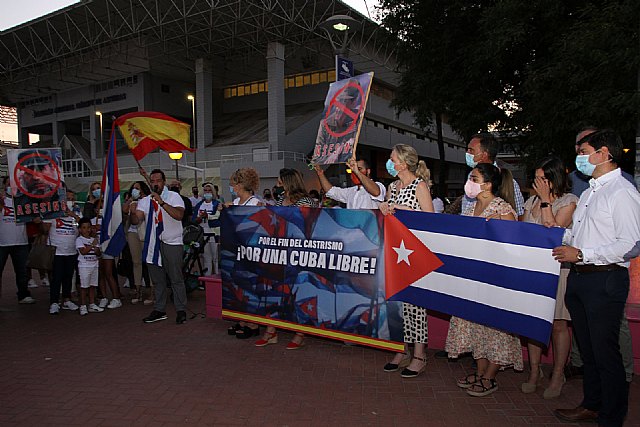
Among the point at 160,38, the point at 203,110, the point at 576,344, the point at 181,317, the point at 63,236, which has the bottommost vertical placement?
the point at 181,317

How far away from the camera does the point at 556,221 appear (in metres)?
3.85

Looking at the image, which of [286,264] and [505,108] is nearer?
[286,264]

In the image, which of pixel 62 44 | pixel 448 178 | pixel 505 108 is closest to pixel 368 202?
pixel 505 108

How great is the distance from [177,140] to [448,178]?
5575 centimetres

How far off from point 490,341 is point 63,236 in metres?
6.21

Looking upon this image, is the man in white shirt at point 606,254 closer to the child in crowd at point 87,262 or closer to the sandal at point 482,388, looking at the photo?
the sandal at point 482,388

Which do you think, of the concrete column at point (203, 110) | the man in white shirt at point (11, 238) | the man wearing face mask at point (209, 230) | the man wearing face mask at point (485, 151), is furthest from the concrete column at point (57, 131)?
the man wearing face mask at point (485, 151)

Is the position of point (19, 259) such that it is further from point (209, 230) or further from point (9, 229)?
point (209, 230)

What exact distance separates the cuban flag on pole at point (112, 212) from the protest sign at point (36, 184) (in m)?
0.77

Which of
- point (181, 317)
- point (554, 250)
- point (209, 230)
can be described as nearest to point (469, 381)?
point (554, 250)

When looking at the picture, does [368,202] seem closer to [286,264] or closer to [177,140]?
[286,264]

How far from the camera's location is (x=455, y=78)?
14.8m

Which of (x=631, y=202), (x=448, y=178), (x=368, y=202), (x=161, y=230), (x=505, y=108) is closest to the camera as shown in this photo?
(x=631, y=202)

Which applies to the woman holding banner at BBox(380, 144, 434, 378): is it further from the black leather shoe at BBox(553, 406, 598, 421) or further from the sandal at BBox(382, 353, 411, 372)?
the black leather shoe at BBox(553, 406, 598, 421)
